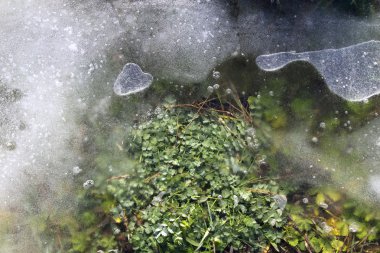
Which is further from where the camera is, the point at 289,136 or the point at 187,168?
the point at 289,136

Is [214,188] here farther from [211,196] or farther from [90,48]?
[90,48]

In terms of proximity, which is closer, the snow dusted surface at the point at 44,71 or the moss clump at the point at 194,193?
the moss clump at the point at 194,193

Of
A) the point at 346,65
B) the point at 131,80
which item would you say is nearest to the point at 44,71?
the point at 131,80

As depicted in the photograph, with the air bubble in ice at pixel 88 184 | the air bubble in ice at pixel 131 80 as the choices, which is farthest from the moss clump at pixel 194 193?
the air bubble in ice at pixel 131 80

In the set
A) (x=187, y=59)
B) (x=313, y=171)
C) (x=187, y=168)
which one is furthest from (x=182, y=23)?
(x=313, y=171)

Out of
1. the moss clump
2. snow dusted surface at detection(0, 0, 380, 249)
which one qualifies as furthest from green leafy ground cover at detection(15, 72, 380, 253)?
snow dusted surface at detection(0, 0, 380, 249)

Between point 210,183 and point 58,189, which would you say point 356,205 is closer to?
point 210,183

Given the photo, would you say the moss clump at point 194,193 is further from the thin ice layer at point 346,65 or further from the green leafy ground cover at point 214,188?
the thin ice layer at point 346,65
